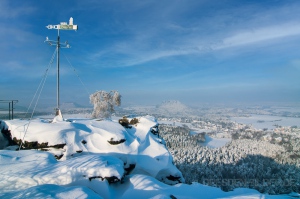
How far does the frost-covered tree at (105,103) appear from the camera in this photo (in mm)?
23875

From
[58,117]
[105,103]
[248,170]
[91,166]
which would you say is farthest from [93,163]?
[248,170]

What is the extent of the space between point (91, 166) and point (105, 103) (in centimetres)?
1483

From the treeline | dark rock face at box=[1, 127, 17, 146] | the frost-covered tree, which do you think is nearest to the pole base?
dark rock face at box=[1, 127, 17, 146]

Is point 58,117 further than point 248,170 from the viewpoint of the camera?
No

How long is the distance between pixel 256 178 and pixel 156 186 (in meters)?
62.2

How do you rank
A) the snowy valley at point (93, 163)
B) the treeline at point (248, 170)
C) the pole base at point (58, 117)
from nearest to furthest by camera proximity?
the snowy valley at point (93, 163) < the pole base at point (58, 117) < the treeline at point (248, 170)

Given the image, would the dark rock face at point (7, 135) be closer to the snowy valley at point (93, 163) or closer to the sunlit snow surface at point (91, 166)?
the snowy valley at point (93, 163)

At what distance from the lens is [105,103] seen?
78.5 ft

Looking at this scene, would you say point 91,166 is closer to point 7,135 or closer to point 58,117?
point 58,117

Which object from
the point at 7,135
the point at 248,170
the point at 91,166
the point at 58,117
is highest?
the point at 58,117

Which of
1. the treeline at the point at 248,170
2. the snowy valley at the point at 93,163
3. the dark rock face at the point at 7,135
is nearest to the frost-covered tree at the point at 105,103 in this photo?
the snowy valley at the point at 93,163

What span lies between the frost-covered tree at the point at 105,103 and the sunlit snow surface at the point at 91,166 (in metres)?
8.54

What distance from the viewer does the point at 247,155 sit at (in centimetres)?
8181

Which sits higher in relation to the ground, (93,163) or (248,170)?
(93,163)
